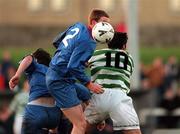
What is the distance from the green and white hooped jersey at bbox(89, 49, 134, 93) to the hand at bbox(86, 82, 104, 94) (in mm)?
419

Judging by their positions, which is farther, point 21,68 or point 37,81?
point 37,81

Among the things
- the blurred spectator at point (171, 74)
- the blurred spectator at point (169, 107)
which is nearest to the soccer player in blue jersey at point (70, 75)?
the blurred spectator at point (169, 107)

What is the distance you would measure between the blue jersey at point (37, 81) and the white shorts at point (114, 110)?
672 millimetres

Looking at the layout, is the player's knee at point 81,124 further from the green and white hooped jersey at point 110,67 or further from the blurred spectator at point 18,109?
the blurred spectator at point 18,109

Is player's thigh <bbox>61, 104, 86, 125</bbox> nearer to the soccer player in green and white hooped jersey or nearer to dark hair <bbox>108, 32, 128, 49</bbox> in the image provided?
the soccer player in green and white hooped jersey

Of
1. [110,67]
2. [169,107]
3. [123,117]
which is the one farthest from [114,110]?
[169,107]

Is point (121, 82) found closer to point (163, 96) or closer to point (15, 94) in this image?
point (15, 94)

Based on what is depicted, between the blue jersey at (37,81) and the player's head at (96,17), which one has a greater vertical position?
the player's head at (96,17)

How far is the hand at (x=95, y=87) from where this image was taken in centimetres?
Result: 1408

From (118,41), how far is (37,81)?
1263 mm

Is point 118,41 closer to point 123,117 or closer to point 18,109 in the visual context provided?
point 123,117

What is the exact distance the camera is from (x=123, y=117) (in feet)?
47.7

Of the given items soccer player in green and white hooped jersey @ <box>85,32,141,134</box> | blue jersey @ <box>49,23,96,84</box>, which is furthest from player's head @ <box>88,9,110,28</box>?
soccer player in green and white hooped jersey @ <box>85,32,141,134</box>

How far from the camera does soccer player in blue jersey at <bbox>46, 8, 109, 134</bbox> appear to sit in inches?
545
